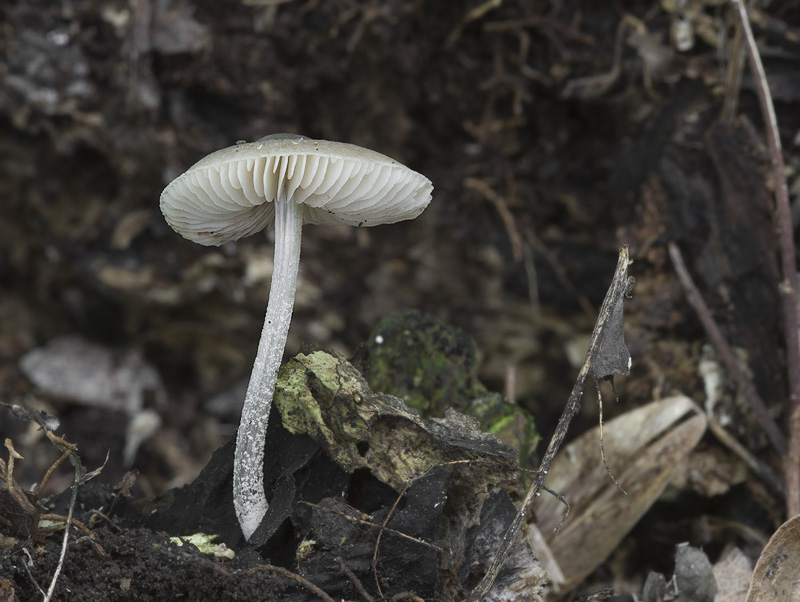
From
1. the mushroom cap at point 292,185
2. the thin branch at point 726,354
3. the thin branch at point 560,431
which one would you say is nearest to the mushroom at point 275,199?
the mushroom cap at point 292,185

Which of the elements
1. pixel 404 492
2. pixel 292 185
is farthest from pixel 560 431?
pixel 292 185

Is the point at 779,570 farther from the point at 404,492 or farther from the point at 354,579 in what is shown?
the point at 354,579

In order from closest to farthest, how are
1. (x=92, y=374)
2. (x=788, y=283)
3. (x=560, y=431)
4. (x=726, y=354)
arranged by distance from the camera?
(x=560, y=431) < (x=788, y=283) < (x=726, y=354) < (x=92, y=374)

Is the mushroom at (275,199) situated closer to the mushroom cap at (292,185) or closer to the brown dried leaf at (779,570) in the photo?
the mushroom cap at (292,185)

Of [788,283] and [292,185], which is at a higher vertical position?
[292,185]

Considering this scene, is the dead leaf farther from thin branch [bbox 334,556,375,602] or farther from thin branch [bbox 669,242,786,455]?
thin branch [bbox 669,242,786,455]
